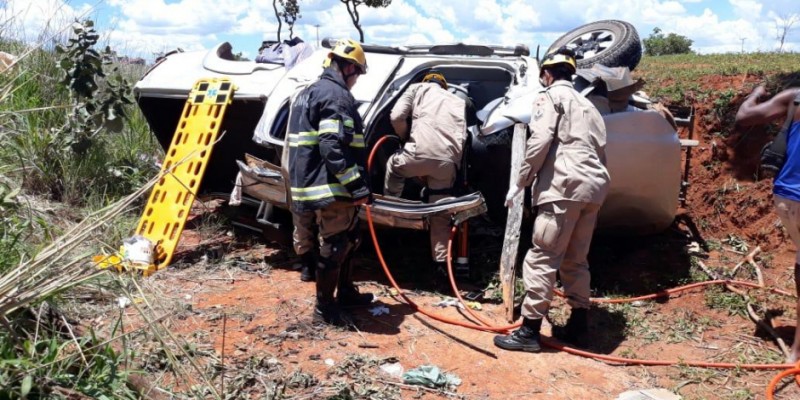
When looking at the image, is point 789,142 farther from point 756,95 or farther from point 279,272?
point 279,272

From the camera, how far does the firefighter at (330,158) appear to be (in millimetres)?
4336

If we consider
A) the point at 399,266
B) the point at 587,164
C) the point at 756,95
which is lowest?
the point at 399,266

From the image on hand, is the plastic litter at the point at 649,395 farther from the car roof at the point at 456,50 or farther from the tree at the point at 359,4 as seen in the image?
the tree at the point at 359,4

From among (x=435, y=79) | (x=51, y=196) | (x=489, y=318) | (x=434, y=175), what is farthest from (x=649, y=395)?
(x=51, y=196)

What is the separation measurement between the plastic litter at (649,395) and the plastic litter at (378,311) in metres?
1.75

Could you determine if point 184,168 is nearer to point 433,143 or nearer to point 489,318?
point 433,143

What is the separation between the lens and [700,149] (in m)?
7.81

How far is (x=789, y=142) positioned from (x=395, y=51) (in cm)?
361

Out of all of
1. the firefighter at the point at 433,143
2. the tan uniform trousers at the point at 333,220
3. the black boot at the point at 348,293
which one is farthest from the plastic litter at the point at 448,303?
the tan uniform trousers at the point at 333,220

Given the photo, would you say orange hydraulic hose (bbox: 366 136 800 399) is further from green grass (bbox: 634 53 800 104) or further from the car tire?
green grass (bbox: 634 53 800 104)

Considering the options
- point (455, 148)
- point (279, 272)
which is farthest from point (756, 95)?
point (279, 272)

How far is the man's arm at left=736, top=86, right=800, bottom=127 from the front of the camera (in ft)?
13.9

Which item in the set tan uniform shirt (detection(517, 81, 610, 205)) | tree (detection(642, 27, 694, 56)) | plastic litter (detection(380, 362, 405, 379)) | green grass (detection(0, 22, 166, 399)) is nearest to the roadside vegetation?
green grass (detection(0, 22, 166, 399))

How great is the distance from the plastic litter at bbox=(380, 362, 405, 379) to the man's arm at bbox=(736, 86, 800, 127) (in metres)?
2.67
